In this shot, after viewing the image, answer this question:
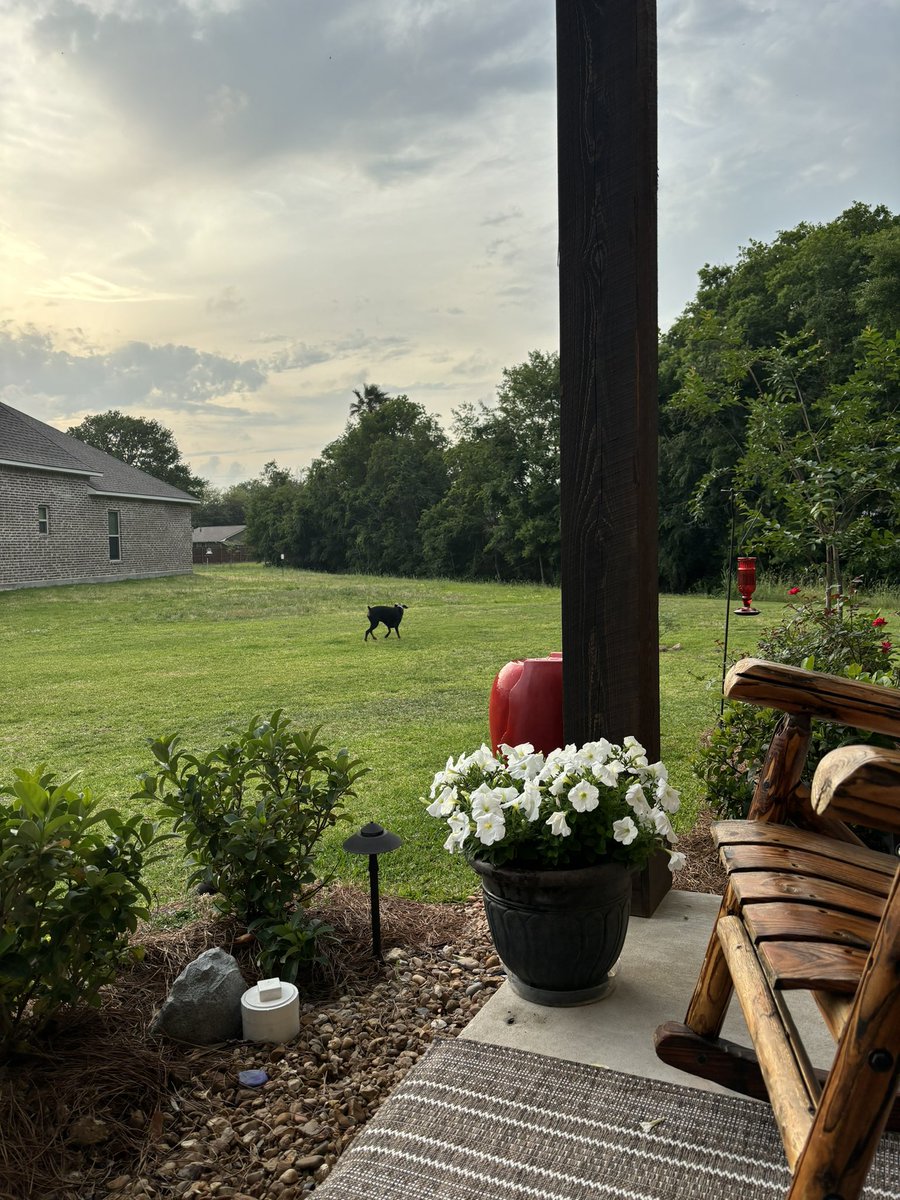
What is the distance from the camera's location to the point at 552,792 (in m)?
1.69

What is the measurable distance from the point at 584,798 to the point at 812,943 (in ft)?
2.20

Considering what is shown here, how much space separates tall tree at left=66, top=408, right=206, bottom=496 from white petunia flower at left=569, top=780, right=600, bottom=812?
1976 inches

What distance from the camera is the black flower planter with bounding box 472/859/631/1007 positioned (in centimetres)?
163

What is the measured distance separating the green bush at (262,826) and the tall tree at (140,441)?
163 ft

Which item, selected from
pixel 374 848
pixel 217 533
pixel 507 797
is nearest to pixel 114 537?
pixel 374 848

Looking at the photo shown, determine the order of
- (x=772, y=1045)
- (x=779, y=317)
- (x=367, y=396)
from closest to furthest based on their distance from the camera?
1. (x=772, y=1045)
2. (x=779, y=317)
3. (x=367, y=396)

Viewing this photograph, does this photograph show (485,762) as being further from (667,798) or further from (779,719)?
(779,719)

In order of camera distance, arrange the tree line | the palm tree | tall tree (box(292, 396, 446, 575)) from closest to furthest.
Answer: the tree line, tall tree (box(292, 396, 446, 575)), the palm tree

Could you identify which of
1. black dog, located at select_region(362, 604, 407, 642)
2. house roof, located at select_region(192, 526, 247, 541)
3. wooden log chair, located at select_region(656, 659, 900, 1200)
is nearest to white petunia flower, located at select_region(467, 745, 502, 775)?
wooden log chair, located at select_region(656, 659, 900, 1200)

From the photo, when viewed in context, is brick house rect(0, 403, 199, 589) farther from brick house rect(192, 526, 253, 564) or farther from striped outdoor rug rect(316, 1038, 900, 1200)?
brick house rect(192, 526, 253, 564)

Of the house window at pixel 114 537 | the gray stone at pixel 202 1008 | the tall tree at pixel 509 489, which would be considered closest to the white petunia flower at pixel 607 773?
the gray stone at pixel 202 1008

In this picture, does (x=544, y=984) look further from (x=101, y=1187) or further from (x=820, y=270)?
(x=820, y=270)

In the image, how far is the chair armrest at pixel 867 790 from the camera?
756 mm

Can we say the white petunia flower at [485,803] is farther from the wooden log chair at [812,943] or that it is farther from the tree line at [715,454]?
the tree line at [715,454]
